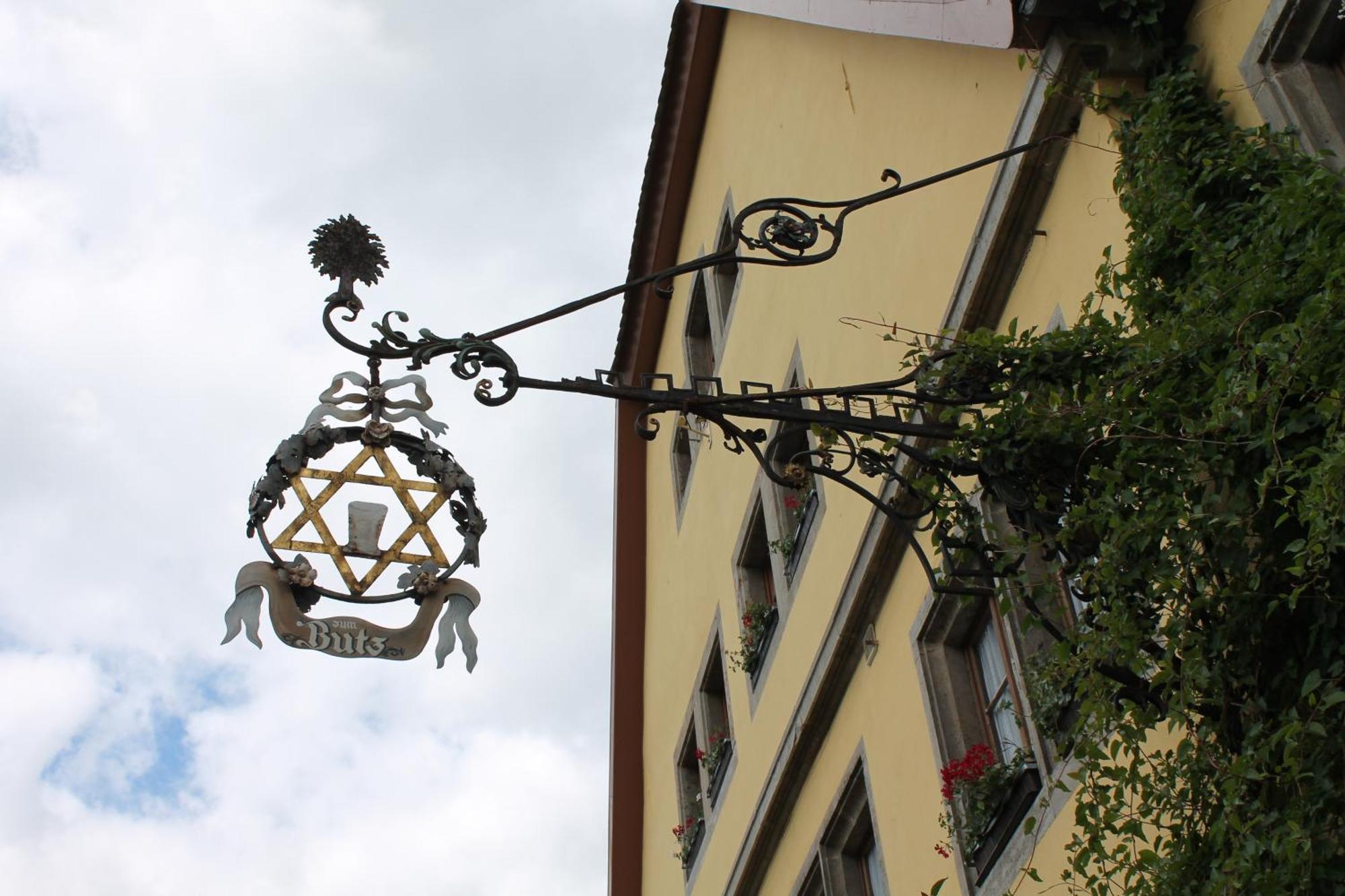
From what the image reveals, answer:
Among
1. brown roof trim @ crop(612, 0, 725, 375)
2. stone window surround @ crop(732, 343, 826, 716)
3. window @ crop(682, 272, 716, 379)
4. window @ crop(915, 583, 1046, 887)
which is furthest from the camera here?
window @ crop(682, 272, 716, 379)

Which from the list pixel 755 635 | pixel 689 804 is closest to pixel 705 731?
pixel 689 804

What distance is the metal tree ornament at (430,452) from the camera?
227 inches

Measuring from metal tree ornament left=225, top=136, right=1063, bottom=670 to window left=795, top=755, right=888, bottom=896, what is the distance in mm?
4381

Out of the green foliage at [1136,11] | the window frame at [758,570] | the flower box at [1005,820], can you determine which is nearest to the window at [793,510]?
the window frame at [758,570]

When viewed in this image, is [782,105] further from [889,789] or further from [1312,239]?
[1312,239]

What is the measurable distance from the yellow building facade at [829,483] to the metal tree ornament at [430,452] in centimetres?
60

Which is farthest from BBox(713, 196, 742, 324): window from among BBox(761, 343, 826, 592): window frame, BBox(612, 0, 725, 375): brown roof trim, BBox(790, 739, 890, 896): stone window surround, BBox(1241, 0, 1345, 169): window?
BBox(1241, 0, 1345, 169): window

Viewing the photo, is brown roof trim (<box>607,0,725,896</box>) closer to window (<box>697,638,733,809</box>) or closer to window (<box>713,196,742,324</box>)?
window (<box>713,196,742,324</box>)

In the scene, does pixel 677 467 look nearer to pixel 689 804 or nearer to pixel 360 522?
pixel 689 804

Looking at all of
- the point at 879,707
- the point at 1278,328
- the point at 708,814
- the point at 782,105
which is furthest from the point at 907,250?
the point at 708,814

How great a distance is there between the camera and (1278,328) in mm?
4926

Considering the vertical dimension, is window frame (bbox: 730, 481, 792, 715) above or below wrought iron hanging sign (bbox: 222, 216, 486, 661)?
above

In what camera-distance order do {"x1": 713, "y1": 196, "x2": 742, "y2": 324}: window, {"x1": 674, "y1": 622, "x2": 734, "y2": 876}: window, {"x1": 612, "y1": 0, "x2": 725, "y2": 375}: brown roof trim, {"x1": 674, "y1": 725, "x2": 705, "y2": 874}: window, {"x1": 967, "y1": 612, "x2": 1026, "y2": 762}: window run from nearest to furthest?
{"x1": 967, "y1": 612, "x2": 1026, "y2": 762}: window
{"x1": 674, "y1": 622, "x2": 734, "y2": 876}: window
{"x1": 674, "y1": 725, "x2": 705, "y2": 874}: window
{"x1": 713, "y1": 196, "x2": 742, "y2": 324}: window
{"x1": 612, "y1": 0, "x2": 725, "y2": 375}: brown roof trim

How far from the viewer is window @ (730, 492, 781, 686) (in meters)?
12.6
